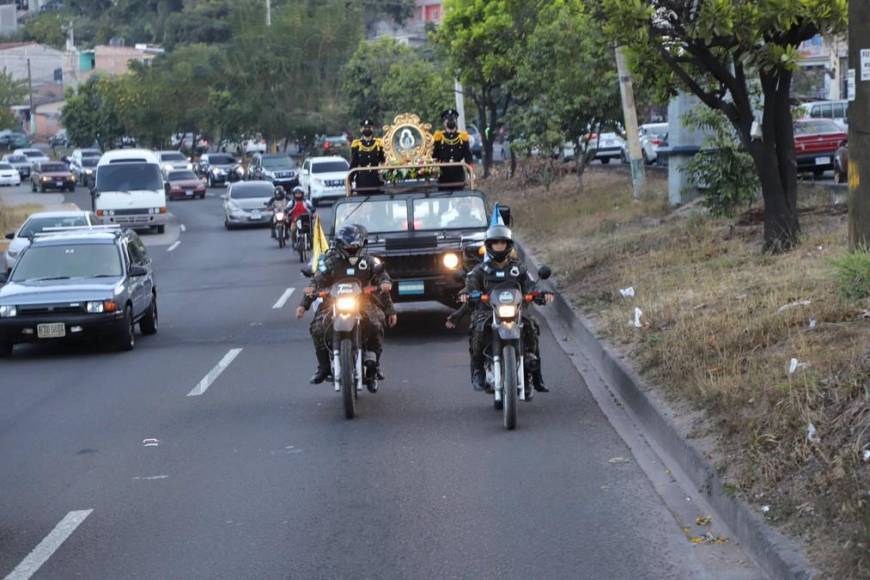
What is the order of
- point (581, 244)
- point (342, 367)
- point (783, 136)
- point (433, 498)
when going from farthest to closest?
point (581, 244)
point (783, 136)
point (342, 367)
point (433, 498)

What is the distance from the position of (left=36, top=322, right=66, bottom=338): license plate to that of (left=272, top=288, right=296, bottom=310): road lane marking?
543 centimetres

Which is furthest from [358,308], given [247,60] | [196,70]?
[196,70]

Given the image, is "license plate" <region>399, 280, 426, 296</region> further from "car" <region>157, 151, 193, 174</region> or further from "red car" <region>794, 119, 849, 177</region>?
"car" <region>157, 151, 193, 174</region>

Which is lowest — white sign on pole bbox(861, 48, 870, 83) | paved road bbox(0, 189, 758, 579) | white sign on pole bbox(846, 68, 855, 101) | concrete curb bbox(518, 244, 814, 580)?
paved road bbox(0, 189, 758, 579)

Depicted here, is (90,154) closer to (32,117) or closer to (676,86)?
(32,117)

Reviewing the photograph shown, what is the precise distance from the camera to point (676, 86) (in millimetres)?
19516

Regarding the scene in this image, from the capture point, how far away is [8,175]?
243ft

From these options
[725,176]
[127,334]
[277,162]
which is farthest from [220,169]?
[127,334]

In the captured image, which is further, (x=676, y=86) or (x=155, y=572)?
(x=676, y=86)

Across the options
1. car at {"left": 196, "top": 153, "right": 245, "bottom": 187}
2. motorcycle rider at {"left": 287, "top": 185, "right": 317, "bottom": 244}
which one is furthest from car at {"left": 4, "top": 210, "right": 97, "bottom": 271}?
car at {"left": 196, "top": 153, "right": 245, "bottom": 187}

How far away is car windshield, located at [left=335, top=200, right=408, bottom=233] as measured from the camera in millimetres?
17891

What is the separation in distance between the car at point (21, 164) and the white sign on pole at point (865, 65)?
71.1 m

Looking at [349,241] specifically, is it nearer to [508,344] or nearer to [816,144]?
[508,344]

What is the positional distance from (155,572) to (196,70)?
81625 mm
